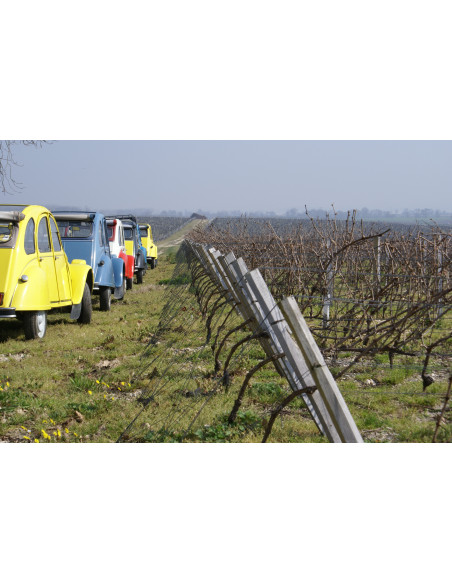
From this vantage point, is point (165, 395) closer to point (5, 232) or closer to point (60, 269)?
point (5, 232)

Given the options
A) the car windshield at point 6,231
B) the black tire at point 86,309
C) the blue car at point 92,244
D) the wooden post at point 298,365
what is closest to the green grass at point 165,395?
the wooden post at point 298,365

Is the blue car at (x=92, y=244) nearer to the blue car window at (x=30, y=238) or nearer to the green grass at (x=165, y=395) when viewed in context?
the green grass at (x=165, y=395)

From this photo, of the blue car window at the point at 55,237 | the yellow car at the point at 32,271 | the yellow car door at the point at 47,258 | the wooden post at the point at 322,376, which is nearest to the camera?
the wooden post at the point at 322,376

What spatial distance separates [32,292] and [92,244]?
401 cm

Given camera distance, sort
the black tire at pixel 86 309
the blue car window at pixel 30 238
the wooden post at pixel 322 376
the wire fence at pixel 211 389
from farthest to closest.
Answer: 1. the black tire at pixel 86 309
2. the blue car window at pixel 30 238
3. the wire fence at pixel 211 389
4. the wooden post at pixel 322 376

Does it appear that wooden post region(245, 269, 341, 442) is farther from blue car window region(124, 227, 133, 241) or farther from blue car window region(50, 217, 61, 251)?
blue car window region(124, 227, 133, 241)

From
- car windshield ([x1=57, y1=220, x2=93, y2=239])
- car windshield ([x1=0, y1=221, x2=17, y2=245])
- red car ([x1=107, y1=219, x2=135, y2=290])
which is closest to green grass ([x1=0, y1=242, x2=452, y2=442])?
car windshield ([x1=0, y1=221, x2=17, y2=245])

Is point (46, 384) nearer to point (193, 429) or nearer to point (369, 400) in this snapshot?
point (193, 429)

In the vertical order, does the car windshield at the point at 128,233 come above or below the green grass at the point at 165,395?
above

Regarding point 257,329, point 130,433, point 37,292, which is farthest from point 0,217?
point 257,329

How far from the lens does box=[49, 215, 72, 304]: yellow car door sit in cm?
992

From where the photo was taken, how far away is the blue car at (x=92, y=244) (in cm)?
1253

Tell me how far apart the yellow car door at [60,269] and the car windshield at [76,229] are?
2.48 meters

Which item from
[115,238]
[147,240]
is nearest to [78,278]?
[115,238]
